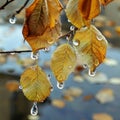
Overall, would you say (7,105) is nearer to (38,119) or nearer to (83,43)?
(38,119)

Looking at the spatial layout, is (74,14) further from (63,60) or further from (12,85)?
(12,85)

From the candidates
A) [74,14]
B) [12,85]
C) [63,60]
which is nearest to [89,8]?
[74,14]

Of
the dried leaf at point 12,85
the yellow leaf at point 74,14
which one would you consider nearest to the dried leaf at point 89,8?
the yellow leaf at point 74,14

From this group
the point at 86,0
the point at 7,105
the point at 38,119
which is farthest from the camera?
the point at 7,105

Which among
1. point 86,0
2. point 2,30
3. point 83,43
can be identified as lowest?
point 2,30

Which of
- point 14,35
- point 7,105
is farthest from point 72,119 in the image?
point 14,35

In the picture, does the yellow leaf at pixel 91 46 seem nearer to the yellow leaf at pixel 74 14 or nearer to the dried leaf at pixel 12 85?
the yellow leaf at pixel 74 14

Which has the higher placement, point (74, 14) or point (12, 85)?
point (74, 14)
